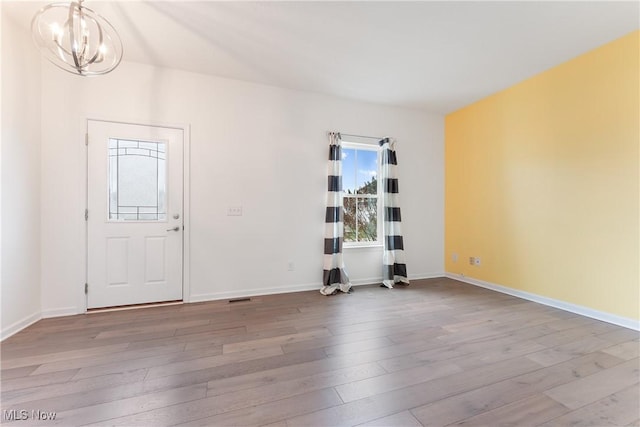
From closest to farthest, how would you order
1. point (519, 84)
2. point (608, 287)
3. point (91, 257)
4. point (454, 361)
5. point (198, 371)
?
point (198, 371), point (454, 361), point (608, 287), point (91, 257), point (519, 84)

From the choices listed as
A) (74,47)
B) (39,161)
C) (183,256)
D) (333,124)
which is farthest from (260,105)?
(39,161)

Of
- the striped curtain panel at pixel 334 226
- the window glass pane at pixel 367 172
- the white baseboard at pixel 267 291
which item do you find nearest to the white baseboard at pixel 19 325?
the white baseboard at pixel 267 291

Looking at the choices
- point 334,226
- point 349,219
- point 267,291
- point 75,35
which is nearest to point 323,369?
point 267,291

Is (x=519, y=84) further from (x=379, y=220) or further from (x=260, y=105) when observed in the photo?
(x=260, y=105)

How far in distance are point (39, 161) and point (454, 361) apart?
422 cm

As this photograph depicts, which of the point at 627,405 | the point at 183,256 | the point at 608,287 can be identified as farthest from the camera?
the point at 183,256

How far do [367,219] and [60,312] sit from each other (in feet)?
12.8

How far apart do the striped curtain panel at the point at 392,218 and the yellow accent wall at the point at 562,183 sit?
43.4 inches

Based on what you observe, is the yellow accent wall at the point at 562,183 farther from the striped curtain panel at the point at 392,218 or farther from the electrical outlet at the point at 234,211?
the electrical outlet at the point at 234,211

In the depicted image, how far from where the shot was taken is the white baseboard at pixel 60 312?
8.51 feet

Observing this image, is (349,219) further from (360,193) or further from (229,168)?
(229,168)

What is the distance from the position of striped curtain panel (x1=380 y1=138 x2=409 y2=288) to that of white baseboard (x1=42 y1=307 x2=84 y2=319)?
3.77 m

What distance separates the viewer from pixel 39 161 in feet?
8.38

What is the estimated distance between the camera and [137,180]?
2.90m
